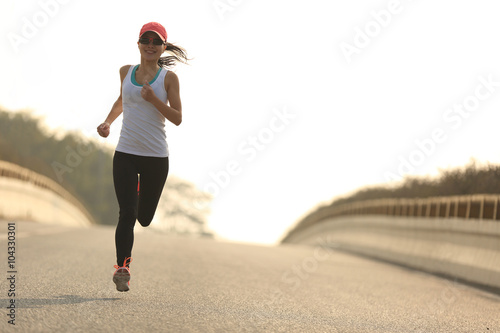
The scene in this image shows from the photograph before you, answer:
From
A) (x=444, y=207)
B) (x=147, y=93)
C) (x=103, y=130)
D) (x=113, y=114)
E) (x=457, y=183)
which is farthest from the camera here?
(x=457, y=183)

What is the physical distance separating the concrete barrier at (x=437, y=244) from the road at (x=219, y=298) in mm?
393

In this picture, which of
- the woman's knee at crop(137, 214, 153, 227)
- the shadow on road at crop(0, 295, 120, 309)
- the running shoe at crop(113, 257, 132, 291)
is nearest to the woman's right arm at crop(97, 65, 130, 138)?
the woman's knee at crop(137, 214, 153, 227)

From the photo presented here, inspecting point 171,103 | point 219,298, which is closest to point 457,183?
point 219,298

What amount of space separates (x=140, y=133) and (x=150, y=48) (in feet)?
2.36

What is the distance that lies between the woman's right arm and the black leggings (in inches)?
10.2

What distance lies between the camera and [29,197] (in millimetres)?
25812

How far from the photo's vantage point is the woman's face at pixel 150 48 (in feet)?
21.4

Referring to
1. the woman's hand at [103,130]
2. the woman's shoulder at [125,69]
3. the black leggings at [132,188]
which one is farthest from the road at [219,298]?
the woman's shoulder at [125,69]

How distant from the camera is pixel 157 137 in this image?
6605 mm

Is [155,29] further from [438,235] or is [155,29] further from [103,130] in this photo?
[438,235]

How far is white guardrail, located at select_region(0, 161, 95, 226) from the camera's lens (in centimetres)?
2169

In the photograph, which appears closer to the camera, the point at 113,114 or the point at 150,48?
the point at 150,48

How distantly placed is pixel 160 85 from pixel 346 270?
7.03 meters

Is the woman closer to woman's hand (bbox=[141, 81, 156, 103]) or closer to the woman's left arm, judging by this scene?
the woman's left arm
